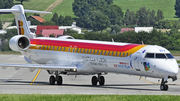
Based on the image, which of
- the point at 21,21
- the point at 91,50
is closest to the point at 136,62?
the point at 91,50

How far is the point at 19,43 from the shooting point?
32188 millimetres

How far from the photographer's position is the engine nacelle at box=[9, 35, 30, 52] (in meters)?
31.4

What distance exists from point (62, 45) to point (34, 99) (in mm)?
12263

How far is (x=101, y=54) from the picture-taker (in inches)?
1099

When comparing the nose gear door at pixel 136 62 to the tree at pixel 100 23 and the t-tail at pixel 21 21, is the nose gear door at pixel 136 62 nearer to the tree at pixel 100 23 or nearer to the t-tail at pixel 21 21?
the t-tail at pixel 21 21

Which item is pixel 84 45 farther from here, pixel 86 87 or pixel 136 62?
pixel 136 62

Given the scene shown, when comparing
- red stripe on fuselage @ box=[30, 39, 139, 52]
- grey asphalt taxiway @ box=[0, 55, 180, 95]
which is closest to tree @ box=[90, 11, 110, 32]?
red stripe on fuselage @ box=[30, 39, 139, 52]

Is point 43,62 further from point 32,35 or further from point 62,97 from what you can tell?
point 62,97

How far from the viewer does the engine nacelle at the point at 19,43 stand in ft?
103

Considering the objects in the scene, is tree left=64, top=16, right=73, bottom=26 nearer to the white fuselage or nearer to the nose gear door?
the white fuselage

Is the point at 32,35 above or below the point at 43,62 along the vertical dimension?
above

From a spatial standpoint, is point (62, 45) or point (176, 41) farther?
point (176, 41)

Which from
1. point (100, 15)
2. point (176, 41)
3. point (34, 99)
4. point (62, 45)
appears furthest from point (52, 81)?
point (100, 15)

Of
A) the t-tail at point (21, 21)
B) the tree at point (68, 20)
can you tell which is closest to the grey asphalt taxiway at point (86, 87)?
the t-tail at point (21, 21)
